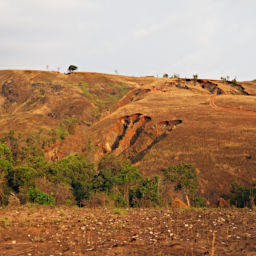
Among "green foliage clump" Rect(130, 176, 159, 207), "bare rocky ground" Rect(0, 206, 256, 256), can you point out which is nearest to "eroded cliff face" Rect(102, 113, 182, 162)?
"green foliage clump" Rect(130, 176, 159, 207)

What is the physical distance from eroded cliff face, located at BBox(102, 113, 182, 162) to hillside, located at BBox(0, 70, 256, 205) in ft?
0.65

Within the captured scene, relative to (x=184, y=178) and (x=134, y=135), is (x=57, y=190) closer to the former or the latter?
(x=184, y=178)

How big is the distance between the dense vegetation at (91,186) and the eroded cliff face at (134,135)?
19.4 metres

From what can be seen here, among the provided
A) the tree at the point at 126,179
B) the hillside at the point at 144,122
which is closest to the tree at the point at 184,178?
the tree at the point at 126,179

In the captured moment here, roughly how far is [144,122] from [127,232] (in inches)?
1772

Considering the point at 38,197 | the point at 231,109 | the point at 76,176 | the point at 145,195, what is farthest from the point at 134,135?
the point at 38,197

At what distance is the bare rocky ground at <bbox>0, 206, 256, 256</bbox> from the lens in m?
7.19

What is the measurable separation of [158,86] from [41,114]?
131 ft

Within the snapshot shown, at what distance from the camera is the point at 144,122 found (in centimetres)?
5362

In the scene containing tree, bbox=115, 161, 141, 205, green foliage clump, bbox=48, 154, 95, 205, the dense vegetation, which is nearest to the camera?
the dense vegetation

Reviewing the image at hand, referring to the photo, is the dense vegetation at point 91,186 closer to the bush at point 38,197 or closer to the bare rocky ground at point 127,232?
the bush at point 38,197

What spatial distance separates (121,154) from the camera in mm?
46094

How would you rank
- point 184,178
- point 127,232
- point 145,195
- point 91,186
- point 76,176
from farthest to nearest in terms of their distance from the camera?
1. point 184,178
2. point 76,176
3. point 91,186
4. point 145,195
5. point 127,232

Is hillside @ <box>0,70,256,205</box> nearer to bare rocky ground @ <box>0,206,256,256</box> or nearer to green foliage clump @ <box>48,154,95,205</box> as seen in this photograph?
green foliage clump @ <box>48,154,95,205</box>
